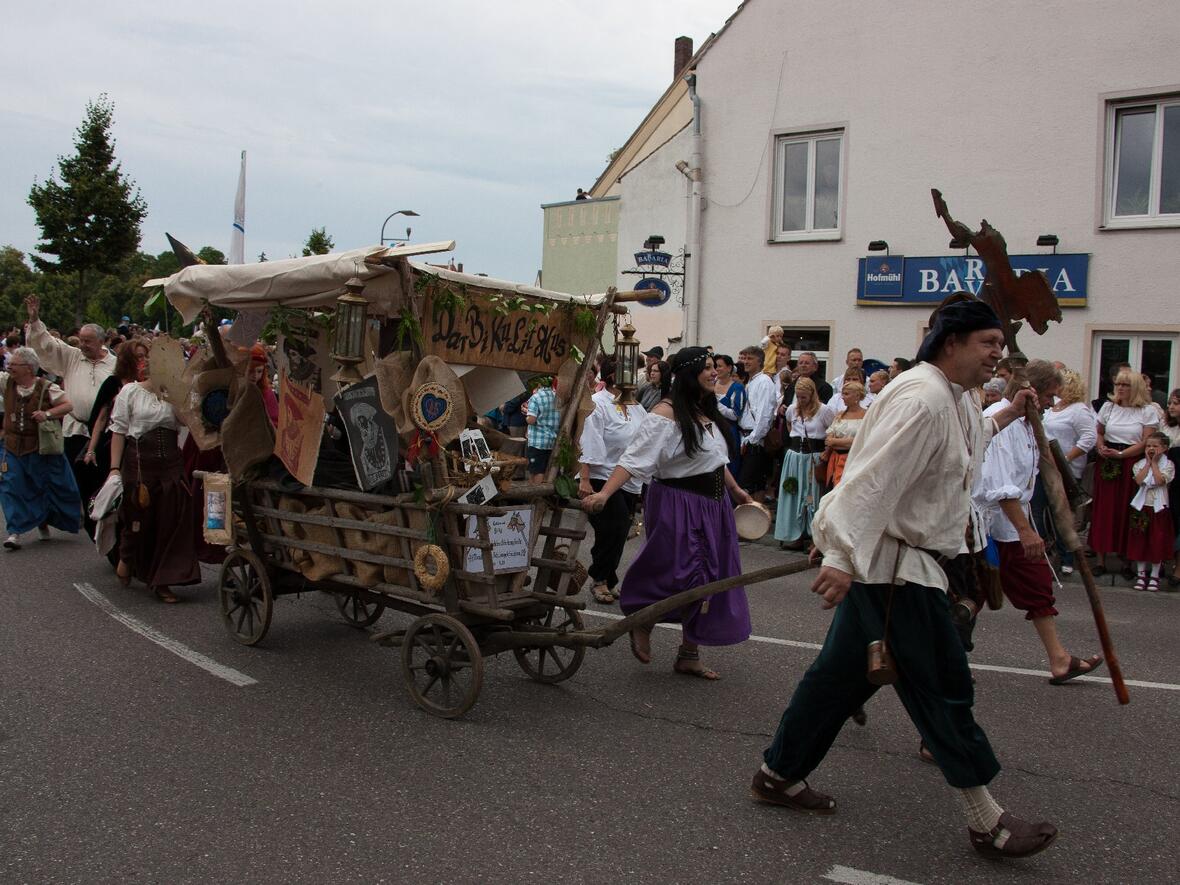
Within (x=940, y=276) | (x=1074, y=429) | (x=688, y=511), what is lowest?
(x=688, y=511)

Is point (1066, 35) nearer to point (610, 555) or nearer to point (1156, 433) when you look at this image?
point (1156, 433)

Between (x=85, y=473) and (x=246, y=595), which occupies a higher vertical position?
(x=85, y=473)

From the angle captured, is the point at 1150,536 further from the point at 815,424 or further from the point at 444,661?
the point at 444,661

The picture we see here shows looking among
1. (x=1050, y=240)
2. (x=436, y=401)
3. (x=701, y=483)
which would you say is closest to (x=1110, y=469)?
(x=1050, y=240)

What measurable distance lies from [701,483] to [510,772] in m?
2.12

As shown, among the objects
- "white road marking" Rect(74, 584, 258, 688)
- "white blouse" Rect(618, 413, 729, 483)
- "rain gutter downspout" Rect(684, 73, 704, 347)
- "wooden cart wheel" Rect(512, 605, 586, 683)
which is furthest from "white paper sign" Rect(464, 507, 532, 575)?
"rain gutter downspout" Rect(684, 73, 704, 347)

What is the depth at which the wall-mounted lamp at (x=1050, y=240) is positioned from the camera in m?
13.4

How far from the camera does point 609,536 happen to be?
7969 mm

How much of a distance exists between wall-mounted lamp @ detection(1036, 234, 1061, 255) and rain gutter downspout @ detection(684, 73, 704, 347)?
5.23 meters

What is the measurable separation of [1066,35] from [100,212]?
20.8 meters

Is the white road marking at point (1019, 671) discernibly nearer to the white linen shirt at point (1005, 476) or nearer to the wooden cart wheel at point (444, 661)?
the white linen shirt at point (1005, 476)

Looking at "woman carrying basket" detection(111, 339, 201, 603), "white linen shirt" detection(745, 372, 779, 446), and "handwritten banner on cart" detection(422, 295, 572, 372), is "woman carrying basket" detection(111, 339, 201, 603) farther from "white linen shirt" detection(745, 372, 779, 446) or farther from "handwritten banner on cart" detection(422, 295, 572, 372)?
"white linen shirt" detection(745, 372, 779, 446)

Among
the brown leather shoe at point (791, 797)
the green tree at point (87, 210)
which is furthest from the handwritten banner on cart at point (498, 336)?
the green tree at point (87, 210)

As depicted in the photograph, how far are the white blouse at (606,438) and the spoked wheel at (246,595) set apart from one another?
9.32 ft
